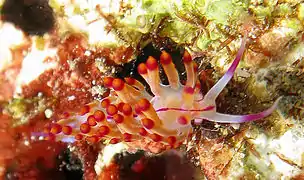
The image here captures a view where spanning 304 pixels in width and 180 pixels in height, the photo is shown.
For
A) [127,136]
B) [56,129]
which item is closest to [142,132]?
[127,136]

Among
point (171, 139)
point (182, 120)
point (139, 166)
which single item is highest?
point (182, 120)

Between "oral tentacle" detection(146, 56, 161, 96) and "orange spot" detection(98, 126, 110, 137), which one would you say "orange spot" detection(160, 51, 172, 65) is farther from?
"orange spot" detection(98, 126, 110, 137)

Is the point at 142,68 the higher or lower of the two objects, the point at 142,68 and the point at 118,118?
the higher

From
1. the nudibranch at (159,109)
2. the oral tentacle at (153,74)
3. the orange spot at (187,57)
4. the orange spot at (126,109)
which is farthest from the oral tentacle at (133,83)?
the orange spot at (187,57)

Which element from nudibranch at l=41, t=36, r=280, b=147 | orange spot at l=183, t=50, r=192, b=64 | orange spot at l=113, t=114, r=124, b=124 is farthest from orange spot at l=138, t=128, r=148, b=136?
orange spot at l=183, t=50, r=192, b=64

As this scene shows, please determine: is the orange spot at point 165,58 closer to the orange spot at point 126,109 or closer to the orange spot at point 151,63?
the orange spot at point 151,63

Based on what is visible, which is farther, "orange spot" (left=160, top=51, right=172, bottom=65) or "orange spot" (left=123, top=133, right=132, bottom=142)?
"orange spot" (left=123, top=133, right=132, bottom=142)

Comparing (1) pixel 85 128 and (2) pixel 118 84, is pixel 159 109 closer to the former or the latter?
(2) pixel 118 84

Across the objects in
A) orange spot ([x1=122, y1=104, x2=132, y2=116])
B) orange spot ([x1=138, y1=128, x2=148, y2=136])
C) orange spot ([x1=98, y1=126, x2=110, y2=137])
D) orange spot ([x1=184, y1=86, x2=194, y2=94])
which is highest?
orange spot ([x1=184, y1=86, x2=194, y2=94])

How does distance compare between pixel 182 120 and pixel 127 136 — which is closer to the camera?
pixel 182 120

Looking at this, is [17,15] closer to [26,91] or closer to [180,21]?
[26,91]

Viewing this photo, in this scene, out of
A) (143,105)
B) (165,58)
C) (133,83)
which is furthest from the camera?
(133,83)
